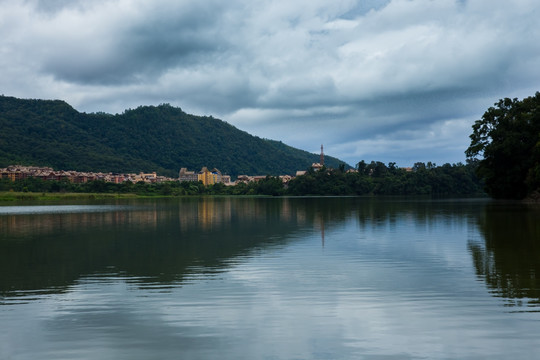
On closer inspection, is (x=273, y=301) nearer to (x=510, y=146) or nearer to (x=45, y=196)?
(x=510, y=146)

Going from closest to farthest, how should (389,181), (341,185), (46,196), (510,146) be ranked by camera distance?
(510,146)
(46,196)
(389,181)
(341,185)

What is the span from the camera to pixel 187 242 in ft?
73.5

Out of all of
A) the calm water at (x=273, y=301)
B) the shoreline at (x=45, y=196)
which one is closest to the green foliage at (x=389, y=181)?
the shoreline at (x=45, y=196)

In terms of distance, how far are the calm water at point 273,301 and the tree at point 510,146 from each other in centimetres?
4315

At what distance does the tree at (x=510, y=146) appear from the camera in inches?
2255

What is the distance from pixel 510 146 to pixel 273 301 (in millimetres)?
56576

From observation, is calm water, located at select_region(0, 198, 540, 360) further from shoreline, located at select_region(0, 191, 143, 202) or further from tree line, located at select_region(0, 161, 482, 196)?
tree line, located at select_region(0, 161, 482, 196)

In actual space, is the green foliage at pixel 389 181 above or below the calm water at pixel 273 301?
above

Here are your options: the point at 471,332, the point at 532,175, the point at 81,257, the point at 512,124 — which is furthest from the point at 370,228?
the point at 512,124

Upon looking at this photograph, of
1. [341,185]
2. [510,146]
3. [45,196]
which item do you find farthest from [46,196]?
[510,146]

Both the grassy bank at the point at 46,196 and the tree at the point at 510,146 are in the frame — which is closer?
the tree at the point at 510,146

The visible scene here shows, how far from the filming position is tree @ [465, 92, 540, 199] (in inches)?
2255

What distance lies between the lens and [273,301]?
1036 centimetres

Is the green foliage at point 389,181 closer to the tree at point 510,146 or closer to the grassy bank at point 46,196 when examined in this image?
the grassy bank at point 46,196
